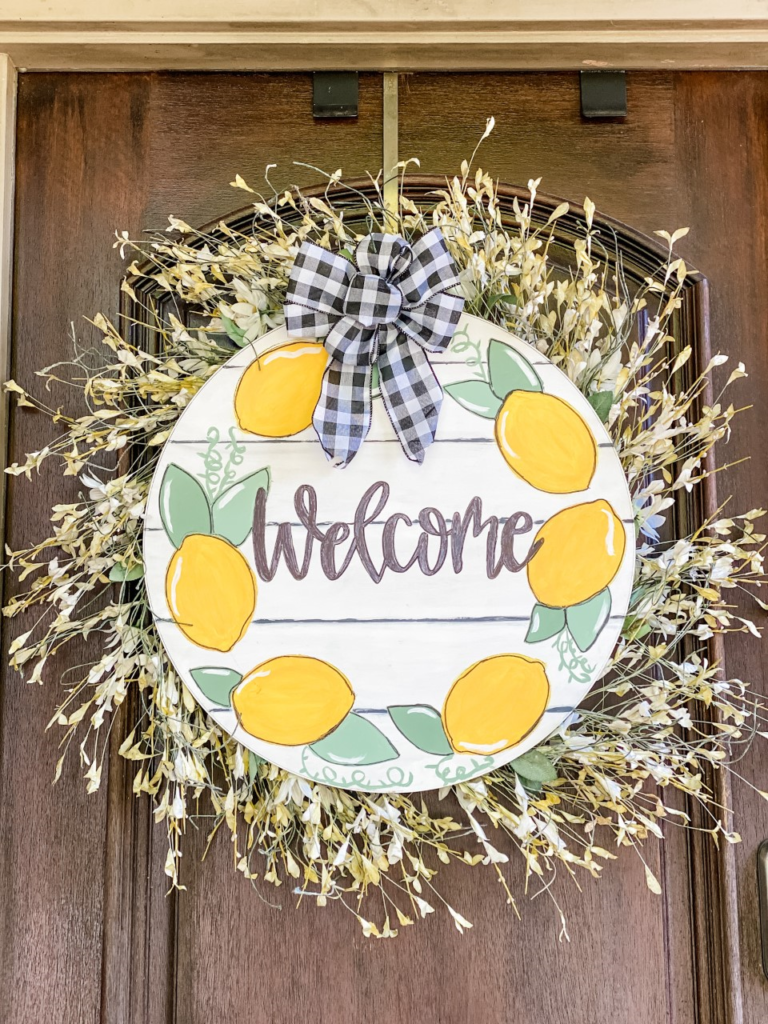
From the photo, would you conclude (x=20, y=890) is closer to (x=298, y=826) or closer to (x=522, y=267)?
(x=298, y=826)

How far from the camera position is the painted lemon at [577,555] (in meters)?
0.89

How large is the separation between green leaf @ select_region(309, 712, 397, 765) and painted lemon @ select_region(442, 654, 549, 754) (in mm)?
75

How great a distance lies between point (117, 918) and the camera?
96 centimetres

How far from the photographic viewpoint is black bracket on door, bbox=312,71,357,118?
1.05 metres

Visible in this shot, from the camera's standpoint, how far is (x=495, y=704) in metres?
0.88

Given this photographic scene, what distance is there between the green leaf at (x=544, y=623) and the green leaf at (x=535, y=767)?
5.4 inches

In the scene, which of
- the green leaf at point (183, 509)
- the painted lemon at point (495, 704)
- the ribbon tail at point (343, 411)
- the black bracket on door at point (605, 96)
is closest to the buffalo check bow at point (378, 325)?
the ribbon tail at point (343, 411)

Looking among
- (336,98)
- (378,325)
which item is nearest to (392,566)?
(378,325)

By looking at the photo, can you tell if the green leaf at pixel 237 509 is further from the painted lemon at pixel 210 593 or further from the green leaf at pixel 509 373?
the green leaf at pixel 509 373

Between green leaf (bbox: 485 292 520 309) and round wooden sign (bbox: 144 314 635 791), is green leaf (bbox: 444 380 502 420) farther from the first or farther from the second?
green leaf (bbox: 485 292 520 309)

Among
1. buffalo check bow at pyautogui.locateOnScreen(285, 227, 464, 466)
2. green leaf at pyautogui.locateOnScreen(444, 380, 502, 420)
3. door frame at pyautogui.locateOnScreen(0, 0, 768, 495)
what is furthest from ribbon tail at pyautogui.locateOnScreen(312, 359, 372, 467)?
door frame at pyautogui.locateOnScreen(0, 0, 768, 495)

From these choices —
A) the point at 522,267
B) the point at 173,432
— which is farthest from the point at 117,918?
the point at 522,267

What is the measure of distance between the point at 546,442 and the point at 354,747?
1.35 ft

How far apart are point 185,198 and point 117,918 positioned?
94cm
